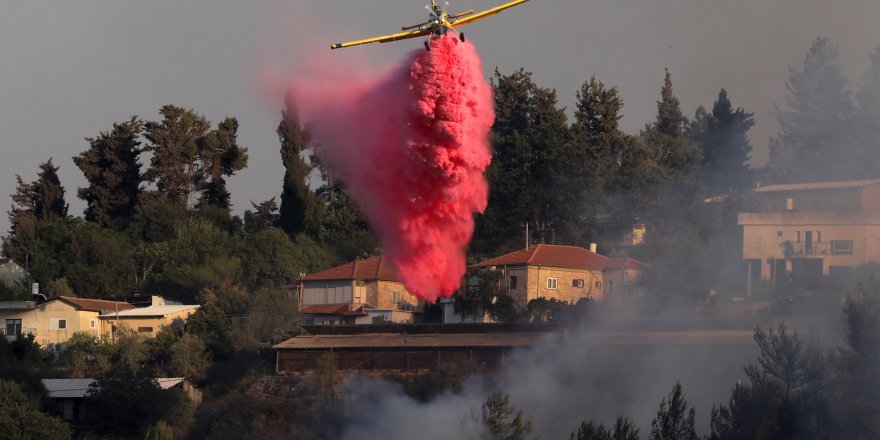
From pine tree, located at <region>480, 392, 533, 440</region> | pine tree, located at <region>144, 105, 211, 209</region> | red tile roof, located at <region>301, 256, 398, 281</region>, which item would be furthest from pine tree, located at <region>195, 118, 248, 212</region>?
pine tree, located at <region>480, 392, 533, 440</region>

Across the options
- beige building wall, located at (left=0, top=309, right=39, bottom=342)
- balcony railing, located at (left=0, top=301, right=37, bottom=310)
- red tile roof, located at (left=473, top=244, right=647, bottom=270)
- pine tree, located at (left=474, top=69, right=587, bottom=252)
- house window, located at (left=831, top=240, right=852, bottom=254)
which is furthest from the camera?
pine tree, located at (left=474, top=69, right=587, bottom=252)

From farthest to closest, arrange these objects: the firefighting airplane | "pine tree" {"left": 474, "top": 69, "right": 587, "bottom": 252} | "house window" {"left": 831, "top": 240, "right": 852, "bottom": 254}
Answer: "pine tree" {"left": 474, "top": 69, "right": 587, "bottom": 252}
"house window" {"left": 831, "top": 240, "right": 852, "bottom": 254}
the firefighting airplane

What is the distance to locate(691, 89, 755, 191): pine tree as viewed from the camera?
122m

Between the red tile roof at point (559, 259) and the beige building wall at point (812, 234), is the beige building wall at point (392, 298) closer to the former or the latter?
the red tile roof at point (559, 259)

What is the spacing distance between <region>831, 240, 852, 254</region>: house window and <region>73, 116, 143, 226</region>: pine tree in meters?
48.1

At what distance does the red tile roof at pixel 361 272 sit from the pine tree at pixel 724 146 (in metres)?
37.3

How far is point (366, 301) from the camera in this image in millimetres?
87750

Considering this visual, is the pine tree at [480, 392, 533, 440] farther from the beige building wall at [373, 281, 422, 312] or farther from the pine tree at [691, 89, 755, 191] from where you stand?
the pine tree at [691, 89, 755, 191]

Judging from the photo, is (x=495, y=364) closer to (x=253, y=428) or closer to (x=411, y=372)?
(x=411, y=372)

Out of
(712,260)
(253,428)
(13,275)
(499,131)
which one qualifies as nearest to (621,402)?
(253,428)

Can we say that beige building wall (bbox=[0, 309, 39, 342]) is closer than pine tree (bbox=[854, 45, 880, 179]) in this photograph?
Yes

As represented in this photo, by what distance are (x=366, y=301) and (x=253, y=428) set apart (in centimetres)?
2319

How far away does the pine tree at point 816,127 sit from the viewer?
118812mm

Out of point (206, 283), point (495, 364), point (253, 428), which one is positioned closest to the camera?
point (253, 428)
